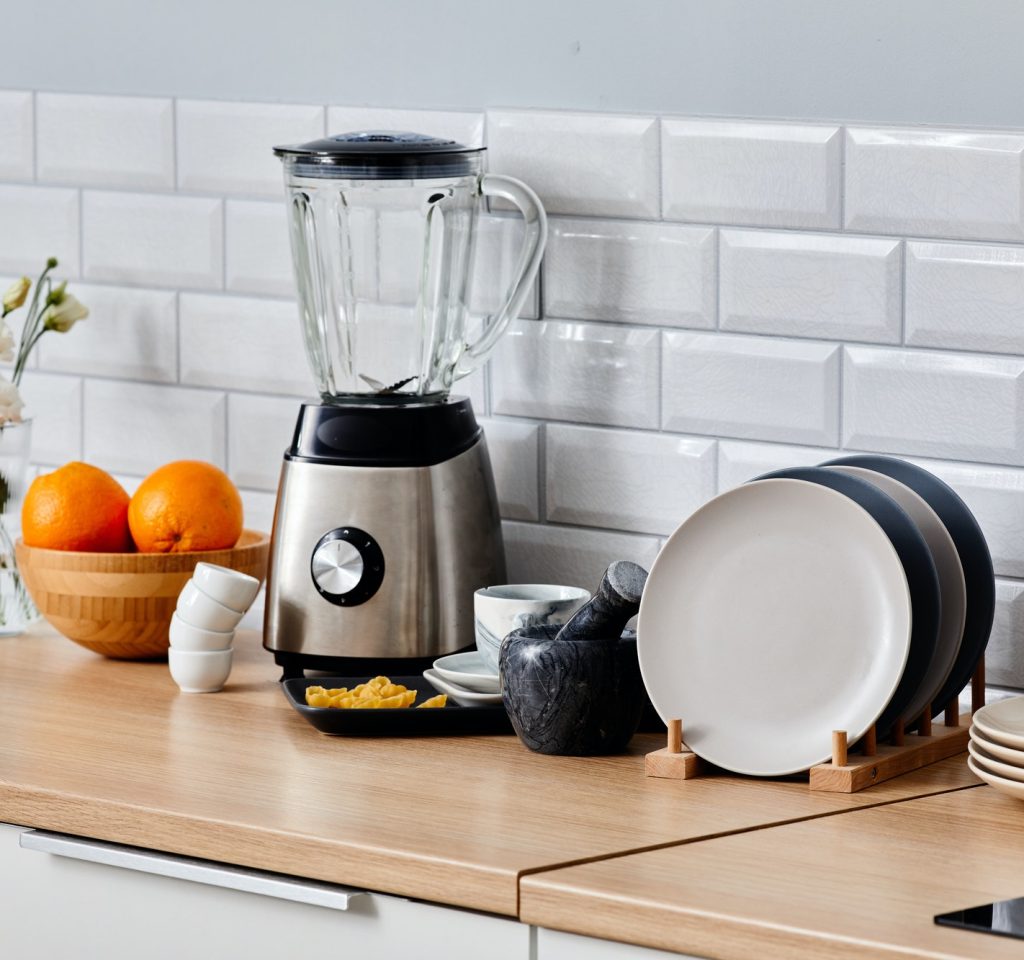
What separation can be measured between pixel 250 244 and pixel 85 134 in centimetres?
26

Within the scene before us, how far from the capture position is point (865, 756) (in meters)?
1.34

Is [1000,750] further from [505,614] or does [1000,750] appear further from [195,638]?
[195,638]

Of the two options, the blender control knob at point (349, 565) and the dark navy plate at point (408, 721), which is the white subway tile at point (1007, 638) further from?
the blender control knob at point (349, 565)

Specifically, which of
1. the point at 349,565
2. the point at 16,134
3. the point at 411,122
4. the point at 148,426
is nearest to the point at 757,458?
the point at 349,565

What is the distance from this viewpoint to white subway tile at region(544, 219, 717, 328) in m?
1.63

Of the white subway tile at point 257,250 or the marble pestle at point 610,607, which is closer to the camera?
the marble pestle at point 610,607

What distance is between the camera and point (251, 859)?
1.21 metres

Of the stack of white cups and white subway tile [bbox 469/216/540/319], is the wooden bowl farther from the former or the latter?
white subway tile [bbox 469/216/540/319]

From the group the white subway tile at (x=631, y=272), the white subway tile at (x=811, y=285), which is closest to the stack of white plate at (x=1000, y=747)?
the white subway tile at (x=811, y=285)

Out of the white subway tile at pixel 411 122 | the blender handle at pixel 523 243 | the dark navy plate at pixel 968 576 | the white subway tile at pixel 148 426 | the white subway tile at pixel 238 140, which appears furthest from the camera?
the white subway tile at pixel 148 426

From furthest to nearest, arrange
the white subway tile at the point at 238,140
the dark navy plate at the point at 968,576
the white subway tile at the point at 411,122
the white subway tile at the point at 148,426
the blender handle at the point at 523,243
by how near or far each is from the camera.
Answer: the white subway tile at the point at 148,426 < the white subway tile at the point at 238,140 < the white subway tile at the point at 411,122 < the blender handle at the point at 523,243 < the dark navy plate at the point at 968,576

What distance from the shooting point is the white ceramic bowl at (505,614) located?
1502 mm

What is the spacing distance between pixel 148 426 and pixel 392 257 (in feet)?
1.45

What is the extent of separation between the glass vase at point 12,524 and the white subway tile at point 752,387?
0.70 meters
